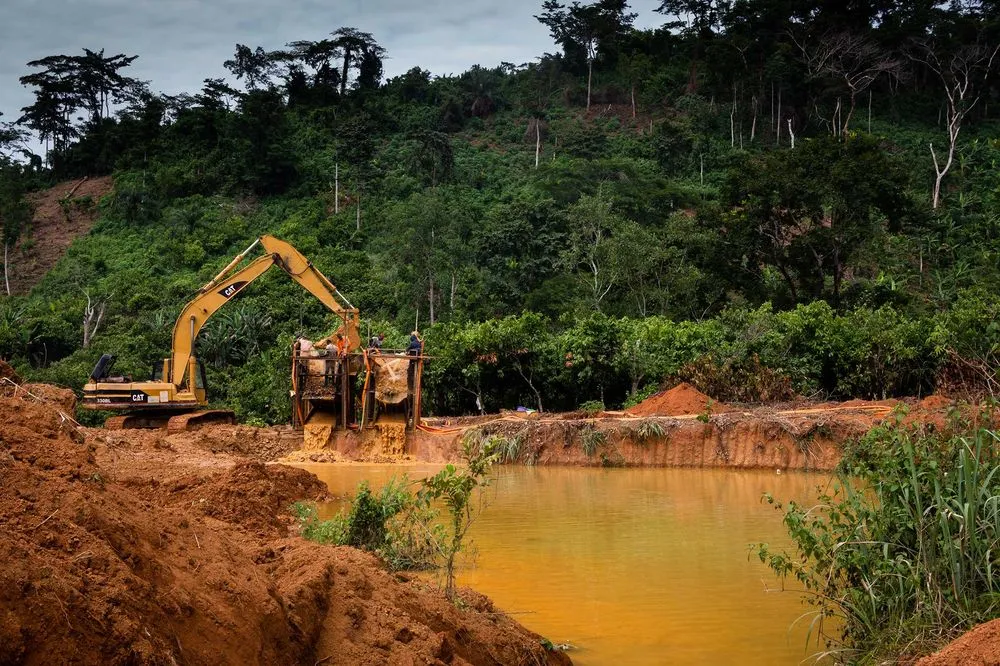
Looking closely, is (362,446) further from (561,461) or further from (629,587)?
(629,587)

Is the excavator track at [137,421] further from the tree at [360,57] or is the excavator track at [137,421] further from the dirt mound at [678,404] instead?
the tree at [360,57]

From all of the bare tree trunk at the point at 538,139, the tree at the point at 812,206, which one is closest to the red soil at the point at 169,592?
the tree at the point at 812,206

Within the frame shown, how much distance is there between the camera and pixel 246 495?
1056cm

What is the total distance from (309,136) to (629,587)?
56.3m

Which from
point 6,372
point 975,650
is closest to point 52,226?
point 6,372

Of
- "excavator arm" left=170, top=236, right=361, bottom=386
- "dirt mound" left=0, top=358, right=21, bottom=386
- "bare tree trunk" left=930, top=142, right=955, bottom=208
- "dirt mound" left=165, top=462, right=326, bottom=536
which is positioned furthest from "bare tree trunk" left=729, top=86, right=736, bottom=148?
"dirt mound" left=0, top=358, right=21, bottom=386

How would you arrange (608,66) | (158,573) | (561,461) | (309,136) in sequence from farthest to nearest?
1. (608,66)
2. (309,136)
3. (561,461)
4. (158,573)

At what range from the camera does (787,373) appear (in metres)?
23.6

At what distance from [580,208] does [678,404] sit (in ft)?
55.1

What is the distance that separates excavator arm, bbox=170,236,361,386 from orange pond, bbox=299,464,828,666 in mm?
6746

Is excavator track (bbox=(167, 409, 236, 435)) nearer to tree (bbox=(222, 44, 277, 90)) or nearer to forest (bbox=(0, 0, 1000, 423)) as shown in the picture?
forest (bbox=(0, 0, 1000, 423))

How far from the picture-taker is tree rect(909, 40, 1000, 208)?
2002 inches

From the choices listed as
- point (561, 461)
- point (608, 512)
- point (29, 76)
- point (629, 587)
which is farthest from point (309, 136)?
point (629, 587)

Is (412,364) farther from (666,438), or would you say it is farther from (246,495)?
(246,495)
